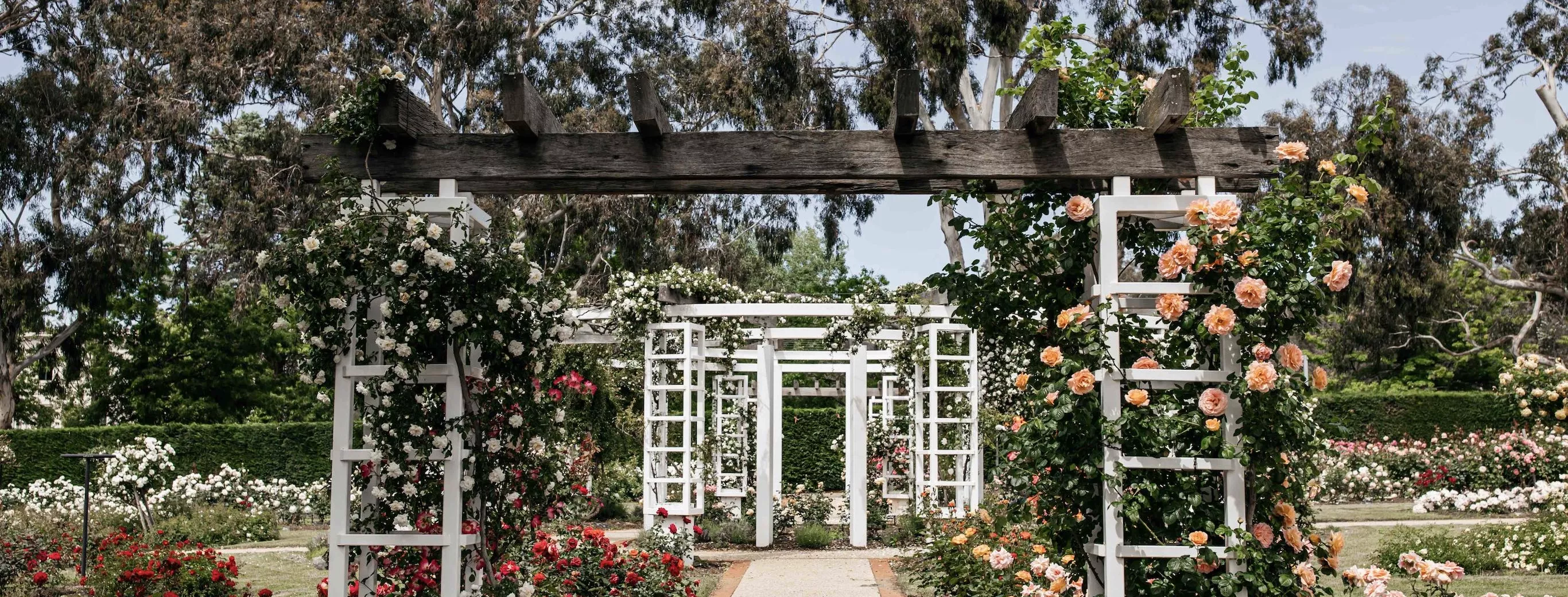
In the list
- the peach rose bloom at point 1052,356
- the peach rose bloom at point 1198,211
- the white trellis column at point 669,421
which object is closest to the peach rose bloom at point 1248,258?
the peach rose bloom at point 1198,211

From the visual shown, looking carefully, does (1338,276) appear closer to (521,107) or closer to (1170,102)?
(1170,102)

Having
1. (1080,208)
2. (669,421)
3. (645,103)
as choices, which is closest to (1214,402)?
(1080,208)

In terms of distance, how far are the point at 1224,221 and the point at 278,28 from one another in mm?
12210

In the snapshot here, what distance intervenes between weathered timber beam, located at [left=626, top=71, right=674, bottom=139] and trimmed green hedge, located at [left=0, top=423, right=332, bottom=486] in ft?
36.3

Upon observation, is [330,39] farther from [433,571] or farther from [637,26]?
[433,571]

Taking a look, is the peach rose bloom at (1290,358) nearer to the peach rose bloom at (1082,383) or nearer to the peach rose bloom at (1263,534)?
the peach rose bloom at (1263,534)

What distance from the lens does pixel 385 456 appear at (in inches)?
146

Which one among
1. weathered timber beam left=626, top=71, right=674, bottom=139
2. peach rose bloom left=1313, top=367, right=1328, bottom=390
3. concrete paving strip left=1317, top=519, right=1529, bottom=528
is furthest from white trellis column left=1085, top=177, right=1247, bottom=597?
concrete paving strip left=1317, top=519, right=1529, bottom=528

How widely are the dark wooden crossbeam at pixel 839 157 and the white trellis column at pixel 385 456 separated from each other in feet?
0.39

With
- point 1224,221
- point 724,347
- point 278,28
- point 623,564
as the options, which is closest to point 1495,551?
point 1224,221

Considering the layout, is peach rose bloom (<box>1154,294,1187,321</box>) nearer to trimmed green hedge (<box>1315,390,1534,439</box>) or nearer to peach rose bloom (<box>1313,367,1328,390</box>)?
peach rose bloom (<box>1313,367,1328,390</box>)

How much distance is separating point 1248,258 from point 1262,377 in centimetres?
36

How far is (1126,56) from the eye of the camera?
14.2 meters

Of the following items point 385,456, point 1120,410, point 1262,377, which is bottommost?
point 385,456
